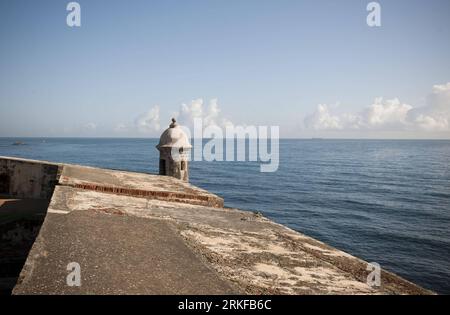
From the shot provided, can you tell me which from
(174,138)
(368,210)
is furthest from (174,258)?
(368,210)

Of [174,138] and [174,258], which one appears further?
[174,138]

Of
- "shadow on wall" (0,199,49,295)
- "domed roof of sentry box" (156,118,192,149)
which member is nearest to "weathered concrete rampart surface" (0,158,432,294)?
"shadow on wall" (0,199,49,295)

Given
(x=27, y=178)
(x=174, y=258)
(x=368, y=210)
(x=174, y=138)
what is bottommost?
(x=368, y=210)

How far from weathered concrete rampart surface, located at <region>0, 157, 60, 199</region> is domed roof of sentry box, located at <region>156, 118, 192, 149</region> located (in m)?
6.29

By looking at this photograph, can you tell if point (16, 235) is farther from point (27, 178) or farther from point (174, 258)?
point (174, 258)

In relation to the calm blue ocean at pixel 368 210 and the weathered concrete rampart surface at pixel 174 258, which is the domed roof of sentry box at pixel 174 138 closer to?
the weathered concrete rampart surface at pixel 174 258

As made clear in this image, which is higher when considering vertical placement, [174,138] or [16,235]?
[174,138]

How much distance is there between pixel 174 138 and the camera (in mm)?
16844

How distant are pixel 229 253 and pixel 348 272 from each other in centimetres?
169

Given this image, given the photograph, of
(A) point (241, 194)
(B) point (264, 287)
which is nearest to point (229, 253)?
(B) point (264, 287)

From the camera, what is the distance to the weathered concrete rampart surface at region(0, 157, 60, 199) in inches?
456

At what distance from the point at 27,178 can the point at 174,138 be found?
699cm

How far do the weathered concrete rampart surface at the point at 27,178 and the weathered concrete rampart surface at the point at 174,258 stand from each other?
5522 millimetres

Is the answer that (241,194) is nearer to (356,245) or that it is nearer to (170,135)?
(356,245)
